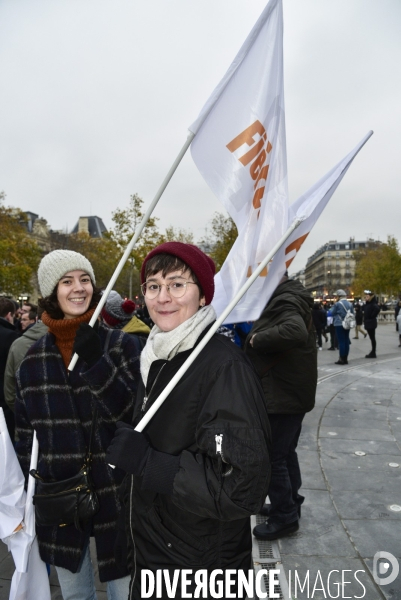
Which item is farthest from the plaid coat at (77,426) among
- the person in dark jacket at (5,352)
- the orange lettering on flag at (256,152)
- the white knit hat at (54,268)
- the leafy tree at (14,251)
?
the leafy tree at (14,251)

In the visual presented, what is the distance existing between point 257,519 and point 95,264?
4314cm

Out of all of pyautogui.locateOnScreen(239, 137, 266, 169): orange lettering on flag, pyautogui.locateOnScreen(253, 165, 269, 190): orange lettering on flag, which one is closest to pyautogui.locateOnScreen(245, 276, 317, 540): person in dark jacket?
pyautogui.locateOnScreen(253, 165, 269, 190): orange lettering on flag

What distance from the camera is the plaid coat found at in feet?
6.61

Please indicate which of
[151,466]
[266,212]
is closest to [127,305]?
[266,212]

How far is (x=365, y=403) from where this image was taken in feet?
22.7

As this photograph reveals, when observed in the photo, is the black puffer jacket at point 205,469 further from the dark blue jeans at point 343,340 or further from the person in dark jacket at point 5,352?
the dark blue jeans at point 343,340

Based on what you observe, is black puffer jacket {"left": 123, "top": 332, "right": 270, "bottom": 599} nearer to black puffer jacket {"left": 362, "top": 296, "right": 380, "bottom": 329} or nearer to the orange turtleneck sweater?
the orange turtleneck sweater

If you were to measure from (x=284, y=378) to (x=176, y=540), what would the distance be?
1.72m

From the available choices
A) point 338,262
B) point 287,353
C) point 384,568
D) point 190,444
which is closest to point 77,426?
point 190,444

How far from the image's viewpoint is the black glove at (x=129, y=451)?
150 centimetres

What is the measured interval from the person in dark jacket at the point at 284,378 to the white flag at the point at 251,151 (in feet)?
2.20

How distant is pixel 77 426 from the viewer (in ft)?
6.80

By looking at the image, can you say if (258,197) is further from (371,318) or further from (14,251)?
(14,251)

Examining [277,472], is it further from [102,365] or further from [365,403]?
[365,403]
